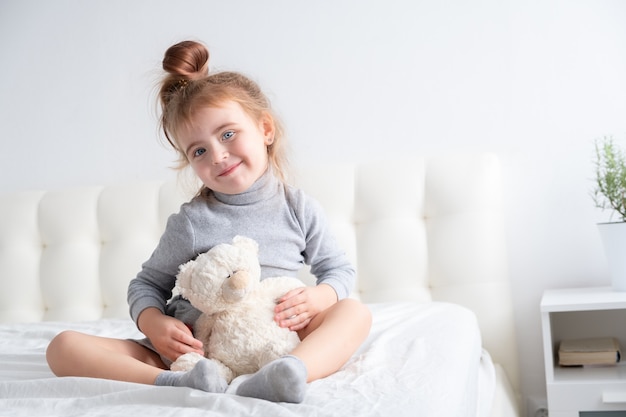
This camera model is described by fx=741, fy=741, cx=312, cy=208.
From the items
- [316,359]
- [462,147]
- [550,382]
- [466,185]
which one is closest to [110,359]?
[316,359]

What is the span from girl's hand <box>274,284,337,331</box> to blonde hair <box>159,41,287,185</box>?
0.33 metres

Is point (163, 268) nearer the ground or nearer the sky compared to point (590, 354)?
nearer the sky

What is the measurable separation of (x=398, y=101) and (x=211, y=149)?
0.98 metres

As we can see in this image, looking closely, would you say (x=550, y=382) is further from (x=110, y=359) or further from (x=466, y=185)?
(x=110, y=359)

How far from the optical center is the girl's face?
1354 millimetres

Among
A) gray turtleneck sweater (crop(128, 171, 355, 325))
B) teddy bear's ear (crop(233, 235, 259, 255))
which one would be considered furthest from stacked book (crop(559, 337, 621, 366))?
teddy bear's ear (crop(233, 235, 259, 255))

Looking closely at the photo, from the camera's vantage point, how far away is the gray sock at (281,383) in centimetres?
96

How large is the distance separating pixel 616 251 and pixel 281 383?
116 centimetres

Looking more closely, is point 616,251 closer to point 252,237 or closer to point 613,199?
point 613,199

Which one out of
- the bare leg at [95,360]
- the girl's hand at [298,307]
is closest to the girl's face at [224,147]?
the girl's hand at [298,307]

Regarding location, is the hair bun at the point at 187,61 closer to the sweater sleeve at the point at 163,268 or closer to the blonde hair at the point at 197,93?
the blonde hair at the point at 197,93

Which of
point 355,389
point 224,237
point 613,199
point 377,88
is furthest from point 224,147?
point 613,199

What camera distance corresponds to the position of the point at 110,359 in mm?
1177

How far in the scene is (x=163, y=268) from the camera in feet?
4.56
